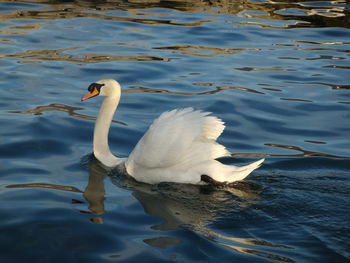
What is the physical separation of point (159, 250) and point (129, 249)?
0.27m

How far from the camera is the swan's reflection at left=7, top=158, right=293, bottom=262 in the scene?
22.2 ft

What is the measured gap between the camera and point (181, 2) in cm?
2162

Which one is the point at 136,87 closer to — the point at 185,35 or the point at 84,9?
the point at 185,35

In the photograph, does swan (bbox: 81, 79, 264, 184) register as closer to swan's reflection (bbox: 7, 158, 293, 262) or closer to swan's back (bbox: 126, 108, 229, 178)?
swan's back (bbox: 126, 108, 229, 178)

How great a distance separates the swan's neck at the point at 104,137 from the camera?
30.1ft

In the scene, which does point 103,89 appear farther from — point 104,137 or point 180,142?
point 180,142

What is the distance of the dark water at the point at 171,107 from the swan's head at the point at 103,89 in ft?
2.69

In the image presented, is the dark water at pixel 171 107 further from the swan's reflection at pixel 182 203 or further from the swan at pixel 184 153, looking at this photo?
the swan at pixel 184 153

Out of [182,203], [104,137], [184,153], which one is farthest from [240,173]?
[104,137]

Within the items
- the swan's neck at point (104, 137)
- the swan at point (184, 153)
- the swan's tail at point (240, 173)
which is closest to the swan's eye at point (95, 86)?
the swan's neck at point (104, 137)

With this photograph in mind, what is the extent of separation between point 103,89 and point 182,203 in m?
2.23

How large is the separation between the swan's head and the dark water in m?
0.82

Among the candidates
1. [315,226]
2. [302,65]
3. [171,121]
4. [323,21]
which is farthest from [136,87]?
[323,21]

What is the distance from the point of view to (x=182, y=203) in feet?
26.0
